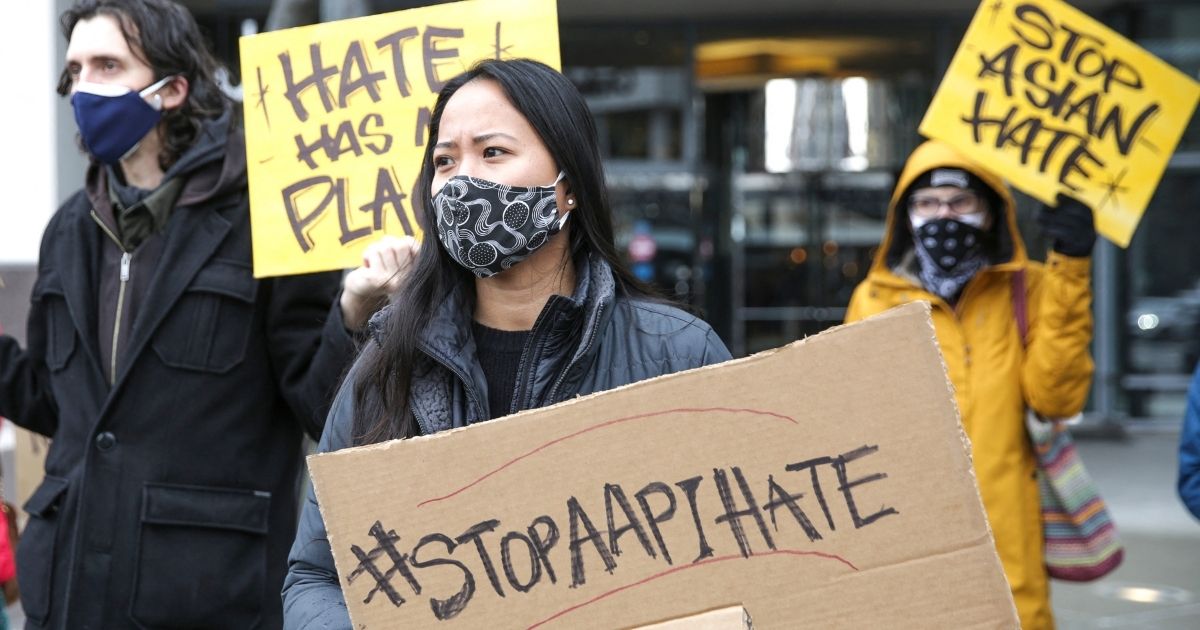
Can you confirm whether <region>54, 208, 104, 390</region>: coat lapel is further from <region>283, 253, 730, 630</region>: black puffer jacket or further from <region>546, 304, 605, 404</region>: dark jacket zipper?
<region>546, 304, 605, 404</region>: dark jacket zipper

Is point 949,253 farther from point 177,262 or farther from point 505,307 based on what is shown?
point 177,262

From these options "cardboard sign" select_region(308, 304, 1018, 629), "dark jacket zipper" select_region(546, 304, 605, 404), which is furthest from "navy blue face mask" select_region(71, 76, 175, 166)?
"cardboard sign" select_region(308, 304, 1018, 629)

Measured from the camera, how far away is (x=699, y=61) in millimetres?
12156

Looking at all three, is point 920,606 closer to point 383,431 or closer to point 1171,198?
point 383,431

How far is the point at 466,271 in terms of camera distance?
2232 mm

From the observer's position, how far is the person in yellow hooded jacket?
3.51m

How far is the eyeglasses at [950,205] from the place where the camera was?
3.82m

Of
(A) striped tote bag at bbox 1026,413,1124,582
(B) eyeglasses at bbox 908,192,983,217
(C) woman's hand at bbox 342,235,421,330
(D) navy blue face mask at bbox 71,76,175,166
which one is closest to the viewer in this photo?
(C) woman's hand at bbox 342,235,421,330

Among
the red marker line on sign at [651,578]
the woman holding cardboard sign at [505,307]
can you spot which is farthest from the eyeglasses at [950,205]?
the red marker line on sign at [651,578]

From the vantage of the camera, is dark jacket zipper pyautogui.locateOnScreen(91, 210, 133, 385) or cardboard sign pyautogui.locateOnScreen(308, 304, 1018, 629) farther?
dark jacket zipper pyautogui.locateOnScreen(91, 210, 133, 385)

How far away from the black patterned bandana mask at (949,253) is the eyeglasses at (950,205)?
6cm

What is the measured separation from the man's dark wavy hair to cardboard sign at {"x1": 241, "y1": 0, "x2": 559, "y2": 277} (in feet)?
0.51

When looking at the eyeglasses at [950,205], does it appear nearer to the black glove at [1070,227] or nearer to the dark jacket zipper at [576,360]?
the black glove at [1070,227]

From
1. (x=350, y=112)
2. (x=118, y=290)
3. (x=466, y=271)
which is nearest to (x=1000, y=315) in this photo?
(x=350, y=112)
